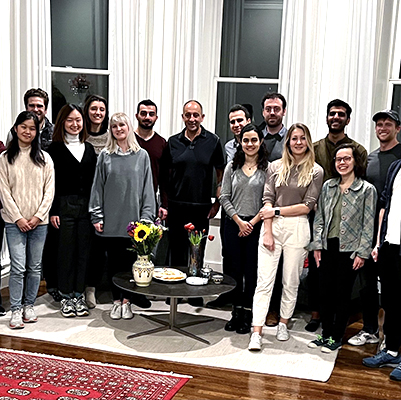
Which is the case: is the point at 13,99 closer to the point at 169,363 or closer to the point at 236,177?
the point at 236,177

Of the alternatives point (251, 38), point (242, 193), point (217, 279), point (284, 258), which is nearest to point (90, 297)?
point (217, 279)

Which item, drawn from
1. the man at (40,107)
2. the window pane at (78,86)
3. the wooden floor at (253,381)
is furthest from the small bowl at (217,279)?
the window pane at (78,86)

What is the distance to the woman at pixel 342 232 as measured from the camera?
12.7ft

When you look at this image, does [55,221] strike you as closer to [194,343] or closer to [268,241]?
[194,343]

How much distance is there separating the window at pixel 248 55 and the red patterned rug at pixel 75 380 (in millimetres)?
3280

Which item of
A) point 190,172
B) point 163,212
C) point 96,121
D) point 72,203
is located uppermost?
point 96,121

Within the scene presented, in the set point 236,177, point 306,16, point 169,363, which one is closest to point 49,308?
point 169,363

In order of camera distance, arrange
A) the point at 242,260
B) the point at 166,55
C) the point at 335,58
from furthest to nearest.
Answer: the point at 166,55, the point at 335,58, the point at 242,260

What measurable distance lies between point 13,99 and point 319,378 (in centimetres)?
358

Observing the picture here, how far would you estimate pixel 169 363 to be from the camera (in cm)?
371

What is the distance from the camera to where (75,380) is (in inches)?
133

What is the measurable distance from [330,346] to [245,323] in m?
0.64

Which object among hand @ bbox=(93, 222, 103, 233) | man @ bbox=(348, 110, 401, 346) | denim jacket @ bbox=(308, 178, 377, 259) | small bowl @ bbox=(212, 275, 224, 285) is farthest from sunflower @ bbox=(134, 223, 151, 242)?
man @ bbox=(348, 110, 401, 346)

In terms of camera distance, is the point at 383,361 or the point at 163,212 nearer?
the point at 383,361
